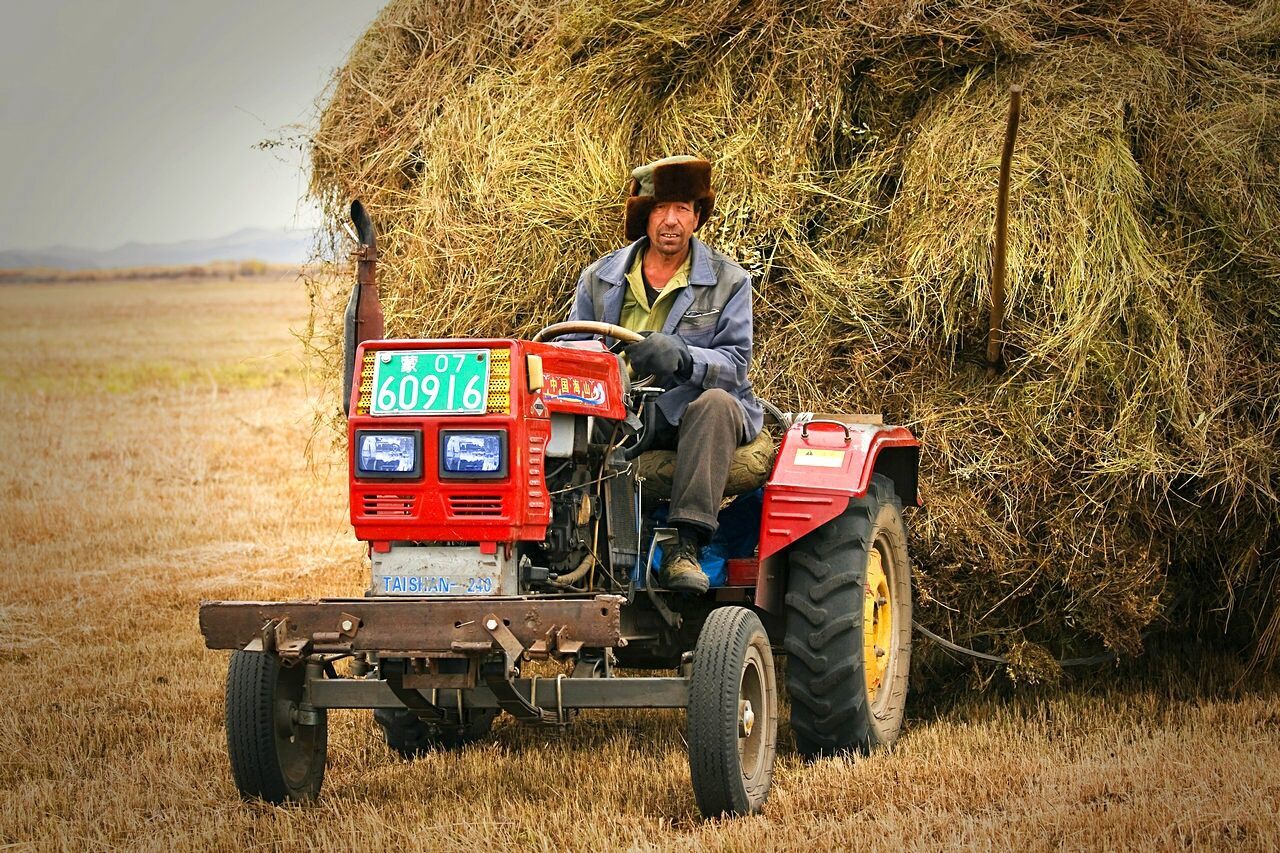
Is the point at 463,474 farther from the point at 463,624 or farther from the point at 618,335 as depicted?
the point at 618,335

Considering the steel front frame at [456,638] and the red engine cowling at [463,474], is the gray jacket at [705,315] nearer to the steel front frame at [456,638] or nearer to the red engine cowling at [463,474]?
the red engine cowling at [463,474]

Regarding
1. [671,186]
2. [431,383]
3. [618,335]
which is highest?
[671,186]

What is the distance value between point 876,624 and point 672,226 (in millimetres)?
1887

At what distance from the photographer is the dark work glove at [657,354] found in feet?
18.4

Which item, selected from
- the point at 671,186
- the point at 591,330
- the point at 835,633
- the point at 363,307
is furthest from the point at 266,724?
the point at 671,186

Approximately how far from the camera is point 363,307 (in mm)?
5539

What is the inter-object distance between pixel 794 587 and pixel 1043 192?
7.39ft

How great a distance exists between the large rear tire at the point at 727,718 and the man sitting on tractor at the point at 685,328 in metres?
0.34

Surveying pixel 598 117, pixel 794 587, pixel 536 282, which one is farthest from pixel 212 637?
pixel 598 117

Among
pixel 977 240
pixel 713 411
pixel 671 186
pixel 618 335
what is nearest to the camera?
pixel 618 335

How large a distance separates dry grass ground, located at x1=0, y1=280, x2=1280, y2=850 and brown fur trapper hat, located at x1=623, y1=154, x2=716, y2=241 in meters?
2.22

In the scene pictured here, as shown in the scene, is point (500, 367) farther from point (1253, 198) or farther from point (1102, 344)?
point (1253, 198)

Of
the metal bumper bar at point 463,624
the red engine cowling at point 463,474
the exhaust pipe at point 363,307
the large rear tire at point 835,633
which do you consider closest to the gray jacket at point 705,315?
the large rear tire at point 835,633

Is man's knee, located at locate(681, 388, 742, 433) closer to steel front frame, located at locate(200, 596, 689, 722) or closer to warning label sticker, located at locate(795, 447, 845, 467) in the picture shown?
warning label sticker, located at locate(795, 447, 845, 467)
